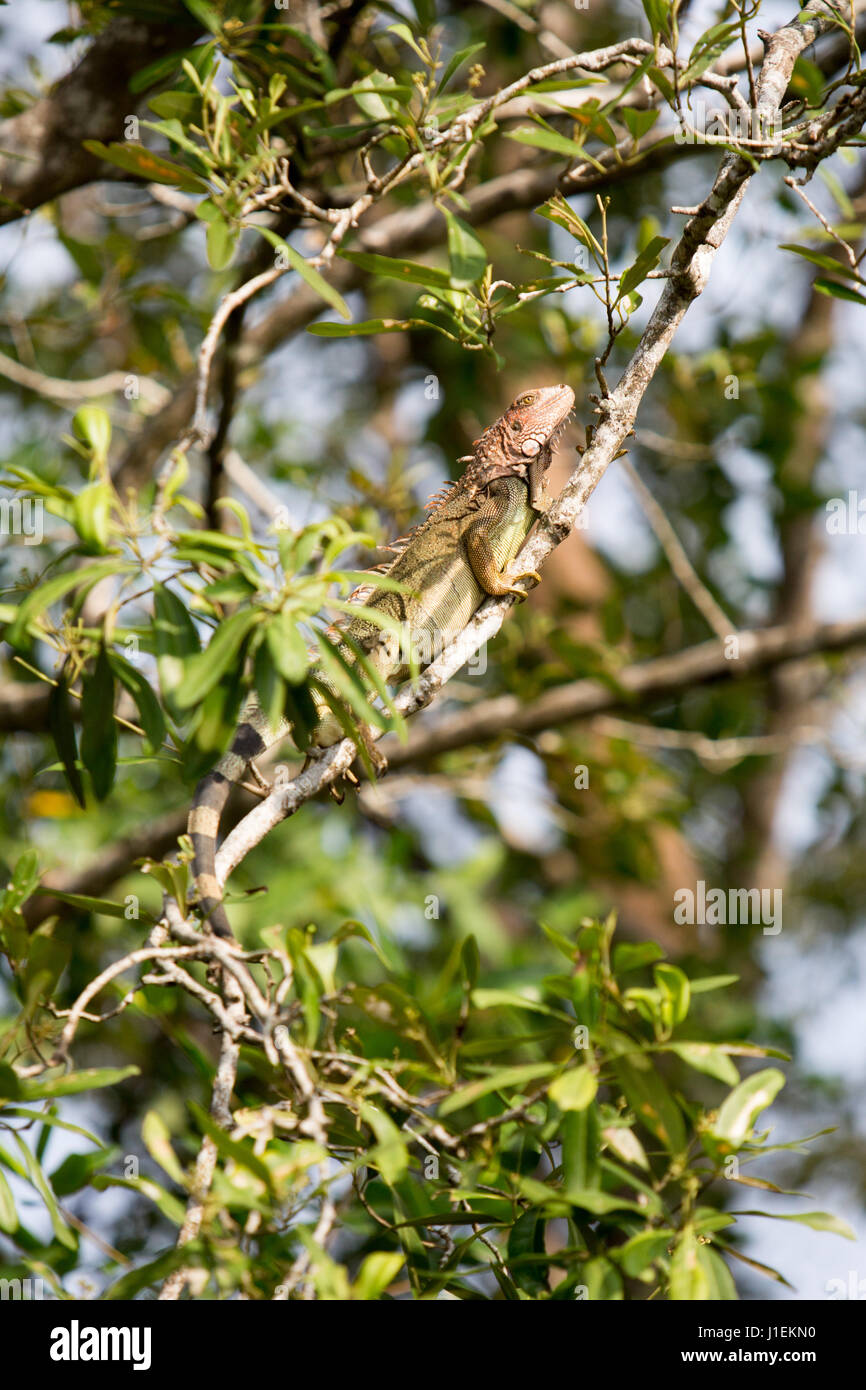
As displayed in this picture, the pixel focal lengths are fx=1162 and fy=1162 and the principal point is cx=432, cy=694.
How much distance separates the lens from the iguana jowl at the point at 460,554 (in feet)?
10.5

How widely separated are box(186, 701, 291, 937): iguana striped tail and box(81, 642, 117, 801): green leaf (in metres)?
0.30

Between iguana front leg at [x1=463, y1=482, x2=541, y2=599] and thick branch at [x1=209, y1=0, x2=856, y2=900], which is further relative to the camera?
iguana front leg at [x1=463, y1=482, x2=541, y2=599]

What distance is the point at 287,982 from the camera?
2.21m

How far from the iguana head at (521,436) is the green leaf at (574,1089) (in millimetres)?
2339

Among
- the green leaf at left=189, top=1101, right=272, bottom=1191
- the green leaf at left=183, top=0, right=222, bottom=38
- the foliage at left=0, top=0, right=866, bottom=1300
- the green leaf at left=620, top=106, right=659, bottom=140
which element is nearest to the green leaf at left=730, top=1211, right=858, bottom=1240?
the foliage at left=0, top=0, right=866, bottom=1300

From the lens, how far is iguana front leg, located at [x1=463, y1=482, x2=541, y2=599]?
3207 millimetres

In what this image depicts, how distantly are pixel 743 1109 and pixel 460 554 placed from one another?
6.60ft

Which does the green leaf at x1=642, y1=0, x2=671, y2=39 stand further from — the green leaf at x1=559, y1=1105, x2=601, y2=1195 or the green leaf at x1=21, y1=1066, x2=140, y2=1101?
the green leaf at x1=21, y1=1066, x2=140, y2=1101

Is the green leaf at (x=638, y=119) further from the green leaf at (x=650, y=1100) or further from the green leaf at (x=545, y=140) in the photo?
the green leaf at (x=650, y=1100)

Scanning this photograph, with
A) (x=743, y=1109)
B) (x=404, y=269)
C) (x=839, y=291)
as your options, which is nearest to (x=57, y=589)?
(x=404, y=269)

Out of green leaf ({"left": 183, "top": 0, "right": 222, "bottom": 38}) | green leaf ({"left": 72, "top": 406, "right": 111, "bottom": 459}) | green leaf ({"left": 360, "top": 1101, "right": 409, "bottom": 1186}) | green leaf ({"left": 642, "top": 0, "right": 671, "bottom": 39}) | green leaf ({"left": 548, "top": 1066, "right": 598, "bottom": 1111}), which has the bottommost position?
green leaf ({"left": 360, "top": 1101, "right": 409, "bottom": 1186})

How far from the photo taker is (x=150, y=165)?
2824 mm
